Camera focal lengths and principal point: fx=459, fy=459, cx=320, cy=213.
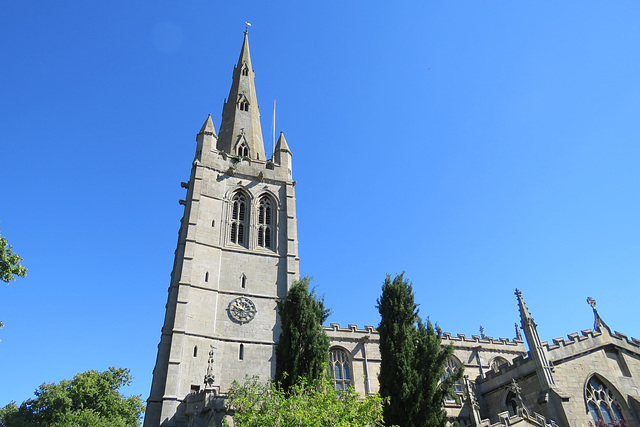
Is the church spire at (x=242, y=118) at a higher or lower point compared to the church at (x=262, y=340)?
higher

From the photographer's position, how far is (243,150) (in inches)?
1567

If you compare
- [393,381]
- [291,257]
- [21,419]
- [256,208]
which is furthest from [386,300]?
[21,419]

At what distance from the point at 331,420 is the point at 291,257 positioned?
2012 cm

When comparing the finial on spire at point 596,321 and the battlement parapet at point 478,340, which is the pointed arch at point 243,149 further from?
the finial on spire at point 596,321

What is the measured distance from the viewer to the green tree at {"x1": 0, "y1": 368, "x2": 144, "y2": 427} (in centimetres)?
3425

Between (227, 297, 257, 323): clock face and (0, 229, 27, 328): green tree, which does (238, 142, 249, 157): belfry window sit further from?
(0, 229, 27, 328): green tree

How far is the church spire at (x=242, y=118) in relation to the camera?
40031 mm

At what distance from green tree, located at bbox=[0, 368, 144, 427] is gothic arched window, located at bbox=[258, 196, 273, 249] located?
17.7 m

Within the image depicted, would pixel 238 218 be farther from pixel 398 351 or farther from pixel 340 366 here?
pixel 398 351

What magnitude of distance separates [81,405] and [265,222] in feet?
67.5

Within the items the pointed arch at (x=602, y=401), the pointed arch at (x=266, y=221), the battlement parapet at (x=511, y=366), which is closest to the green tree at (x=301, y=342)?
the battlement parapet at (x=511, y=366)

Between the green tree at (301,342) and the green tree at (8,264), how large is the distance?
387 inches

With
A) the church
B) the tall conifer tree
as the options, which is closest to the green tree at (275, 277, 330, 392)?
the tall conifer tree

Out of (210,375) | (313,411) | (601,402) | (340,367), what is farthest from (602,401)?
(210,375)
